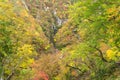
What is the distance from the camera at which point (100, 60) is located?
19.8 metres

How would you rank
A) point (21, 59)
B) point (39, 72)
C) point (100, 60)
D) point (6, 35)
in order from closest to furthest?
point (6, 35) → point (21, 59) → point (100, 60) → point (39, 72)

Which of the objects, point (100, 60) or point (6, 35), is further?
point (100, 60)

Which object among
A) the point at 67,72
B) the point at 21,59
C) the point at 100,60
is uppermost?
the point at 21,59

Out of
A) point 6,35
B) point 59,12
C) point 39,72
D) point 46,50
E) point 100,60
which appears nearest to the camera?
point 6,35

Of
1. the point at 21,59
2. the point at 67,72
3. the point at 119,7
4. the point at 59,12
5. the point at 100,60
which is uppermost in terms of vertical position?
the point at 119,7

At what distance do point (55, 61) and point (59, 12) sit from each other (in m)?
25.7

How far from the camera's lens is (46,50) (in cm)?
4225

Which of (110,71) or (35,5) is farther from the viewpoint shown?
(35,5)

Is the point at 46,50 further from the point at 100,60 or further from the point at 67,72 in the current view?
the point at 100,60

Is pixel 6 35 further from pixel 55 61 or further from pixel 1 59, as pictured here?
pixel 55 61

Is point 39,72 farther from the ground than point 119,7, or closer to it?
closer to it

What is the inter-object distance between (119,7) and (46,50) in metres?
32.7

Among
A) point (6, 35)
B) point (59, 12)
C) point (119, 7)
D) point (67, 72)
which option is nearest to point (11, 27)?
point (6, 35)

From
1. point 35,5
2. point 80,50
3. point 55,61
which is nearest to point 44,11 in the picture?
point 35,5
